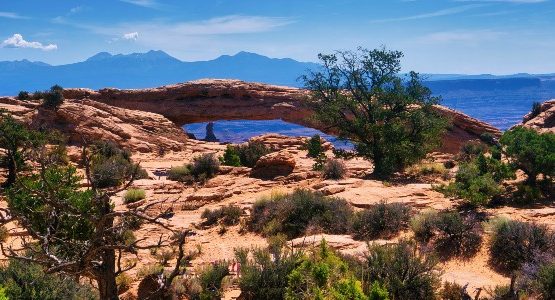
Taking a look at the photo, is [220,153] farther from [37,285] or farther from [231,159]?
[37,285]

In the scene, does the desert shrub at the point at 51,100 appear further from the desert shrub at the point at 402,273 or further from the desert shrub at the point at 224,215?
the desert shrub at the point at 402,273

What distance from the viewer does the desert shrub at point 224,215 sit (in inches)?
578

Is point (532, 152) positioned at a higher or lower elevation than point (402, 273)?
higher

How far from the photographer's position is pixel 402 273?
Result: 8633 mm

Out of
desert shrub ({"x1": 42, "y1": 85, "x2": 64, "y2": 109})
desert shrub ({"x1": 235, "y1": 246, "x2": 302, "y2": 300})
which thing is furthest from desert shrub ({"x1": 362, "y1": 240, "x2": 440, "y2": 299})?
desert shrub ({"x1": 42, "y1": 85, "x2": 64, "y2": 109})

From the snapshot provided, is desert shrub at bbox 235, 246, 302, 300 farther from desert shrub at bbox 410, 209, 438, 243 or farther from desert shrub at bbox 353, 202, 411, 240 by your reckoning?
desert shrub at bbox 410, 209, 438, 243

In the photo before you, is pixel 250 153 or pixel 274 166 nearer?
pixel 274 166

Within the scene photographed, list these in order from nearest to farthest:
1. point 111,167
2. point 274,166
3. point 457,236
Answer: point 457,236 → point 111,167 → point 274,166

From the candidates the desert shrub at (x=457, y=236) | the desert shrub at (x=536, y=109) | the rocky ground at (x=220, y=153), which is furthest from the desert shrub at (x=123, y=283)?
the desert shrub at (x=536, y=109)

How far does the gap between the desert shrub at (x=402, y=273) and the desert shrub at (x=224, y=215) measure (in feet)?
20.9

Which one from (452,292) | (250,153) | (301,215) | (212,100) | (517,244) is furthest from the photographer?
(212,100)

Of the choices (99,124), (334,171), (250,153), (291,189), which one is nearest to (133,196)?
(291,189)

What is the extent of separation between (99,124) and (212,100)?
12.5 metres

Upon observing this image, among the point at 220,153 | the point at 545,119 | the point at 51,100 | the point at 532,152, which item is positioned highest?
the point at 51,100
